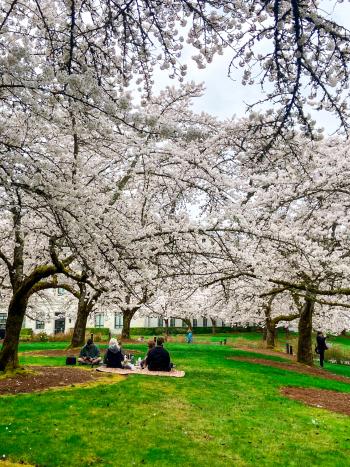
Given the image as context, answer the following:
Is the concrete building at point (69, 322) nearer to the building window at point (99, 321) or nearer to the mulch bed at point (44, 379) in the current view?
the building window at point (99, 321)

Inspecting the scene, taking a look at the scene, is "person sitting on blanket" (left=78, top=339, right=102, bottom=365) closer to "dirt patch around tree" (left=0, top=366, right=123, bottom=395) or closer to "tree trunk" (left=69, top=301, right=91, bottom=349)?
"dirt patch around tree" (left=0, top=366, right=123, bottom=395)

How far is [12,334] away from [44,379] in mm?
1788

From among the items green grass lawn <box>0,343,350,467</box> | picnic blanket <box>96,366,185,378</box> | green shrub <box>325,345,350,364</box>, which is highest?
picnic blanket <box>96,366,185,378</box>

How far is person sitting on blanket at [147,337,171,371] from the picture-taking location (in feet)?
45.3

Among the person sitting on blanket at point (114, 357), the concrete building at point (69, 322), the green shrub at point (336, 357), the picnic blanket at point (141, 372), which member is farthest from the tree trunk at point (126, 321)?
the picnic blanket at point (141, 372)

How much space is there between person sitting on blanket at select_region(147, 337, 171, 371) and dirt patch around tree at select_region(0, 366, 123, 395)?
1.50 meters

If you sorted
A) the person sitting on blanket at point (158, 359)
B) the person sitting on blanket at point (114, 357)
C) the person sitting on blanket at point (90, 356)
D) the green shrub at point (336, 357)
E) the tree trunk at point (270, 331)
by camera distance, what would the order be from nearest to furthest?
the person sitting on blanket at point (158, 359)
the person sitting on blanket at point (114, 357)
the person sitting on blanket at point (90, 356)
the tree trunk at point (270, 331)
the green shrub at point (336, 357)

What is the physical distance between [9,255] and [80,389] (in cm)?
952

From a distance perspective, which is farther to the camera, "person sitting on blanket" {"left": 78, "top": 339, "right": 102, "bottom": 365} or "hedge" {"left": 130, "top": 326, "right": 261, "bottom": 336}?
"hedge" {"left": 130, "top": 326, "right": 261, "bottom": 336}

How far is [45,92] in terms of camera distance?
16.6 feet

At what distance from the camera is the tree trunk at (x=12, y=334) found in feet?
41.5

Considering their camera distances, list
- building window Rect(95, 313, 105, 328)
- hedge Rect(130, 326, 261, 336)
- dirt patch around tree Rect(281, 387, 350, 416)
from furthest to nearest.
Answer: building window Rect(95, 313, 105, 328) < hedge Rect(130, 326, 261, 336) < dirt patch around tree Rect(281, 387, 350, 416)

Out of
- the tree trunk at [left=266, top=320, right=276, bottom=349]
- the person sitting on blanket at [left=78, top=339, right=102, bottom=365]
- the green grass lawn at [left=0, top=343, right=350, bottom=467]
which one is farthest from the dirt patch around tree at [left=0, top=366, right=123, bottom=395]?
the tree trunk at [left=266, top=320, right=276, bottom=349]

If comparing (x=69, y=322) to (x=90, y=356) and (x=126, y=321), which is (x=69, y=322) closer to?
(x=126, y=321)
